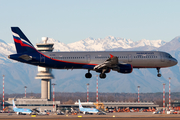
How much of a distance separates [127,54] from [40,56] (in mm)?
19074

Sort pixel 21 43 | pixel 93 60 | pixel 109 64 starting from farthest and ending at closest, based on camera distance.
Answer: pixel 21 43 → pixel 93 60 → pixel 109 64

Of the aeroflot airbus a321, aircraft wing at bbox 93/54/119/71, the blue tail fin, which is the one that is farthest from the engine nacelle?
the blue tail fin

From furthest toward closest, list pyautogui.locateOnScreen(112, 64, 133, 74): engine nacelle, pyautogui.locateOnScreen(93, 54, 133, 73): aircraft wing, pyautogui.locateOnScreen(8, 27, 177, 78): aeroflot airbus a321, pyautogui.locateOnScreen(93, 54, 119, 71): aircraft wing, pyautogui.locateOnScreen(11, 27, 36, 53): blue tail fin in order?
pyautogui.locateOnScreen(11, 27, 36, 53): blue tail fin < pyautogui.locateOnScreen(8, 27, 177, 78): aeroflot airbus a321 < pyautogui.locateOnScreen(112, 64, 133, 74): engine nacelle < pyautogui.locateOnScreen(93, 54, 133, 73): aircraft wing < pyautogui.locateOnScreen(93, 54, 119, 71): aircraft wing

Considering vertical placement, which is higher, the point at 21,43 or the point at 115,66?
the point at 21,43

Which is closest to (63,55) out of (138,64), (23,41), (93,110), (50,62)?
(50,62)

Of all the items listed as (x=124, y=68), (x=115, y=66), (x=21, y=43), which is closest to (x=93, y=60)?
(x=115, y=66)

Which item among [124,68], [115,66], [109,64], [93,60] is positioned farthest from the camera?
[93,60]

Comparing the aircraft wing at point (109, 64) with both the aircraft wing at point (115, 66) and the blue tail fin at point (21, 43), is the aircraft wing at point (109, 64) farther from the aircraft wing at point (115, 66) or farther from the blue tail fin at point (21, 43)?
the blue tail fin at point (21, 43)

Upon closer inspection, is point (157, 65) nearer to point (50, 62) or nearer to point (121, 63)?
point (121, 63)

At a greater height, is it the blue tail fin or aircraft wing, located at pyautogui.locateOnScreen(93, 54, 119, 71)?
the blue tail fin

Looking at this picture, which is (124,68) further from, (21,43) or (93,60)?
(21,43)

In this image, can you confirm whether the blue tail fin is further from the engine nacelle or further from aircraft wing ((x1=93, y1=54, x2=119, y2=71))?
the engine nacelle

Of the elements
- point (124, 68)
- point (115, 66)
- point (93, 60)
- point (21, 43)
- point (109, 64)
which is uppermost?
point (21, 43)

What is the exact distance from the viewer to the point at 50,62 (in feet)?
283
